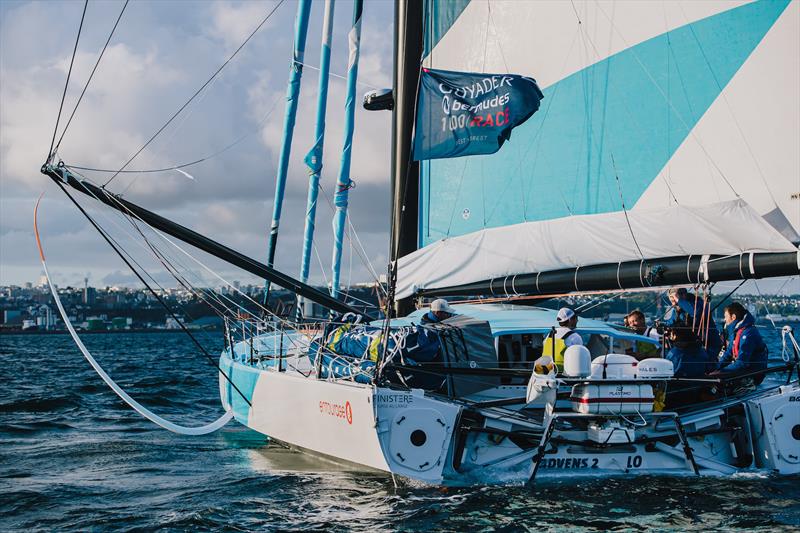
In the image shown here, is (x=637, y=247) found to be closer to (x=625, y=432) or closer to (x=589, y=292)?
(x=589, y=292)

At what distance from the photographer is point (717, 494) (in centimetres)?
693

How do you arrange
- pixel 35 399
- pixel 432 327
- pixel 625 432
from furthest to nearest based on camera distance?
pixel 35 399 < pixel 432 327 < pixel 625 432

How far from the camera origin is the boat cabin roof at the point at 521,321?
28.2 feet

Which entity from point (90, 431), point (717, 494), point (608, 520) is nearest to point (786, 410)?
point (717, 494)

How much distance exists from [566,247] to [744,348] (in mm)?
1944

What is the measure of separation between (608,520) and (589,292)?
2.95 metres

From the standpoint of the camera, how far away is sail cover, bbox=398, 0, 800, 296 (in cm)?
777

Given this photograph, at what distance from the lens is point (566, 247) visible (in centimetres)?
877

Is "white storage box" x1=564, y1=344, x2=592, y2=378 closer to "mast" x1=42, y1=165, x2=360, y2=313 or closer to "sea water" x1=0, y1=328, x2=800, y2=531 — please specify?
"sea water" x1=0, y1=328, x2=800, y2=531

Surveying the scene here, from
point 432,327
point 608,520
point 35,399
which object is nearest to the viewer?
point 608,520

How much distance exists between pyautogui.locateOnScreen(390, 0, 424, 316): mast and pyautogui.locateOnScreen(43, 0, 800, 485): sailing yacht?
0.09ft

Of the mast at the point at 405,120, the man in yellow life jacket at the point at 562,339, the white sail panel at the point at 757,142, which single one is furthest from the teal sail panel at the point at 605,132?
the man in yellow life jacket at the point at 562,339

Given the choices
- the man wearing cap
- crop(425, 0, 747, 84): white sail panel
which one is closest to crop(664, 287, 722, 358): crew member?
the man wearing cap

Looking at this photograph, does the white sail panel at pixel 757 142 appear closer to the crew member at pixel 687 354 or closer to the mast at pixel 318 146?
the crew member at pixel 687 354
